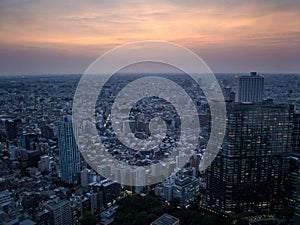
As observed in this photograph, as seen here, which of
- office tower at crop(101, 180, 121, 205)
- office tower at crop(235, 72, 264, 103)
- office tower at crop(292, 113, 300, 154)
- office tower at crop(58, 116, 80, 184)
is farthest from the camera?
office tower at crop(235, 72, 264, 103)

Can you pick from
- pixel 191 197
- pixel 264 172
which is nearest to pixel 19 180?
pixel 191 197

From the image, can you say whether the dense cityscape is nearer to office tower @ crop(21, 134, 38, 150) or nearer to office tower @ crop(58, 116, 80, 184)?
office tower @ crop(58, 116, 80, 184)

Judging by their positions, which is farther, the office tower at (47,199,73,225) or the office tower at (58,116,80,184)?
the office tower at (58,116,80,184)

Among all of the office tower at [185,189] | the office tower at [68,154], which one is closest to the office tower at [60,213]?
the office tower at [68,154]

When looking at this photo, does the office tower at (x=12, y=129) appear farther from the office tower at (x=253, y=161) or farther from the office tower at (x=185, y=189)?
the office tower at (x=253, y=161)

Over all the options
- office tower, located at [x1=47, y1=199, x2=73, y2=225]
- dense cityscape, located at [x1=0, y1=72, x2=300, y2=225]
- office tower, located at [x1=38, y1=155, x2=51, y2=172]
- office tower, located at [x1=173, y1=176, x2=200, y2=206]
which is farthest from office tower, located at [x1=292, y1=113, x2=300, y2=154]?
office tower, located at [x1=38, y1=155, x2=51, y2=172]

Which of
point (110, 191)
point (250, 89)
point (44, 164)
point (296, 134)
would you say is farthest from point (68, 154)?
point (250, 89)

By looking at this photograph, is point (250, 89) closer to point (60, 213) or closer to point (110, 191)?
point (110, 191)

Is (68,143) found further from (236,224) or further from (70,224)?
(236,224)
